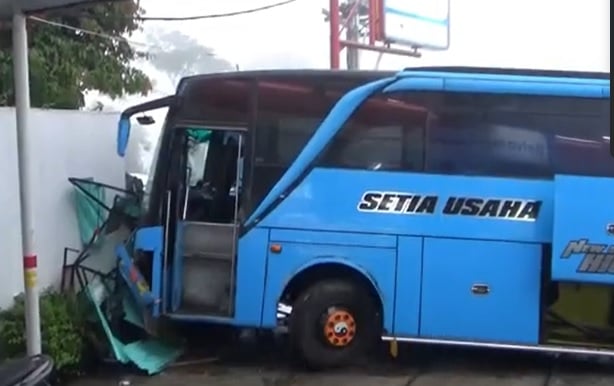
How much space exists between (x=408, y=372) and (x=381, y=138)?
7.15 feet

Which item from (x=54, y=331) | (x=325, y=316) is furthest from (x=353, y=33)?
(x=54, y=331)

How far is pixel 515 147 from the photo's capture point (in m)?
10.4

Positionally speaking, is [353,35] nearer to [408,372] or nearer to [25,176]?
[408,372]

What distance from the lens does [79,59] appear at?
46.3 feet

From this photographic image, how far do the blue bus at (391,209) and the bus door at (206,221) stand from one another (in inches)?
0.8

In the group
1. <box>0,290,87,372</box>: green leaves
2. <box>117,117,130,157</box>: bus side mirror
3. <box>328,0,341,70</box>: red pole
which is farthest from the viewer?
<box>328,0,341,70</box>: red pole

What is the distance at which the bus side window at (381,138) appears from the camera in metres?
10.5

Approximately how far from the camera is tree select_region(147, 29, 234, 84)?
22047 mm

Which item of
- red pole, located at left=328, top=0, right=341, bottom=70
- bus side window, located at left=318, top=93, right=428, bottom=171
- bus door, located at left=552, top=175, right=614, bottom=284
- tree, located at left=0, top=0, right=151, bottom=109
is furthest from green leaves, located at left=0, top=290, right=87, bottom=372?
red pole, located at left=328, top=0, right=341, bottom=70

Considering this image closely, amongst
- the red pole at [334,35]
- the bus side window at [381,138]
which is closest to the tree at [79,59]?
the red pole at [334,35]

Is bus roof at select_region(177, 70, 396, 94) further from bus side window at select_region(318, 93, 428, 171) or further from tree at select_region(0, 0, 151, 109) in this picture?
tree at select_region(0, 0, 151, 109)

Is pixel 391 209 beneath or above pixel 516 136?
beneath

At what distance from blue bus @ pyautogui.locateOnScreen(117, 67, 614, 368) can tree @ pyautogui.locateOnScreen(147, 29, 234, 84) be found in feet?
37.0

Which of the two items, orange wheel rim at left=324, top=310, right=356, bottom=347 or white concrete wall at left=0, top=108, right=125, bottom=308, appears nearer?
white concrete wall at left=0, top=108, right=125, bottom=308
